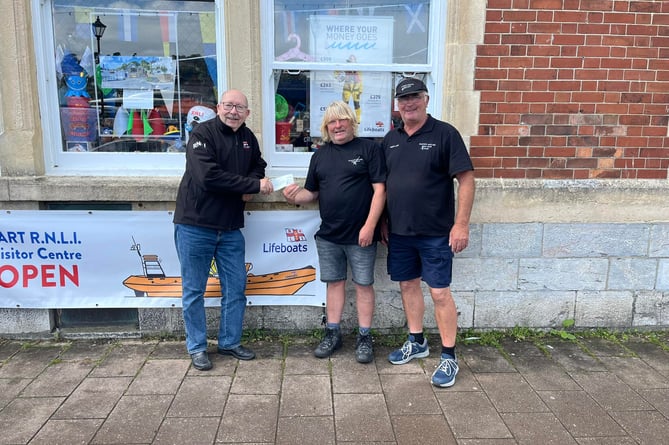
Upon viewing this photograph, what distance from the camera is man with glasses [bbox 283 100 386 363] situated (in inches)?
139

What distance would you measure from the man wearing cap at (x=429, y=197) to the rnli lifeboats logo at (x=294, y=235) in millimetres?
795

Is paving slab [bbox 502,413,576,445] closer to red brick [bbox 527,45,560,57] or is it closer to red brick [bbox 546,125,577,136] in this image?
red brick [bbox 546,125,577,136]

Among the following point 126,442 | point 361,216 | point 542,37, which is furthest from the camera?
point 542,37

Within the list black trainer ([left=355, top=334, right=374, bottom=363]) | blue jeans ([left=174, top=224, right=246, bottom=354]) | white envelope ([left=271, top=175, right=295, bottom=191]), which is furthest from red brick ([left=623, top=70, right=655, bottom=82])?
blue jeans ([left=174, top=224, right=246, bottom=354])

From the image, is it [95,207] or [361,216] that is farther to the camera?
[95,207]

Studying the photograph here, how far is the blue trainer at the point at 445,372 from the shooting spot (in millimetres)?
3400

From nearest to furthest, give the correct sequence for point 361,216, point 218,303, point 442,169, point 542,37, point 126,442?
point 126,442 < point 442,169 < point 361,216 < point 542,37 < point 218,303

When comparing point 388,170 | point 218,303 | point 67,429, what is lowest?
point 67,429

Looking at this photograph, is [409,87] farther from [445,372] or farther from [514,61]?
[445,372]

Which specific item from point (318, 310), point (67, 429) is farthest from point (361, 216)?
point (67, 429)

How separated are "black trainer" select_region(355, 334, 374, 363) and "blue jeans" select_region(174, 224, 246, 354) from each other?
2.92ft

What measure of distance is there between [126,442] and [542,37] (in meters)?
3.87

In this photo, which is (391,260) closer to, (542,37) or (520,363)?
(520,363)

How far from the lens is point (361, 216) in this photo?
11.8ft
